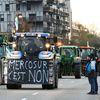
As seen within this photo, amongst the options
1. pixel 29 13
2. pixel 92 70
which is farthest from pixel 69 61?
Answer: pixel 29 13

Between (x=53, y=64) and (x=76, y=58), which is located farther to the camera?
(x=76, y=58)

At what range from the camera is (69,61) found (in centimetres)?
4806

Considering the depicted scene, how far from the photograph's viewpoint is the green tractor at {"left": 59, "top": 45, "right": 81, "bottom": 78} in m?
47.7

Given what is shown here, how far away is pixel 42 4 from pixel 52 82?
109m

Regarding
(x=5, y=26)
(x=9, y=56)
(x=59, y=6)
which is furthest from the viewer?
(x=59, y=6)

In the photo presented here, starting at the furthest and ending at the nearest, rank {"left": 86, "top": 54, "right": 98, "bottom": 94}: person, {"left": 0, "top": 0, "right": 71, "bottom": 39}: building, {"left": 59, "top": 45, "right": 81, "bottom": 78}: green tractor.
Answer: {"left": 0, "top": 0, "right": 71, "bottom": 39}: building → {"left": 59, "top": 45, "right": 81, "bottom": 78}: green tractor → {"left": 86, "top": 54, "right": 98, "bottom": 94}: person

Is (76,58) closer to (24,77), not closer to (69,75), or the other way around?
(69,75)

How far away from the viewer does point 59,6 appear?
157m

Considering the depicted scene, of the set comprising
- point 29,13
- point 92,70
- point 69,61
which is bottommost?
point 69,61

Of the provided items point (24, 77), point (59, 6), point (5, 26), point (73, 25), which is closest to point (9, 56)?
point (24, 77)

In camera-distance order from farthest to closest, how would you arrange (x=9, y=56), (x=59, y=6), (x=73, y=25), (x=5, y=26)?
(x=73, y=25) < (x=59, y=6) < (x=5, y=26) < (x=9, y=56)

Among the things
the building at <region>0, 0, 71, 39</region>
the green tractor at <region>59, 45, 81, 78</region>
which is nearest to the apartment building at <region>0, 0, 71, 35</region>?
the building at <region>0, 0, 71, 39</region>

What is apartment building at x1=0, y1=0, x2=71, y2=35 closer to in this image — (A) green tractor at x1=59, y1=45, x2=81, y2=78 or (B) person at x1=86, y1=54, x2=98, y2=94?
(A) green tractor at x1=59, y1=45, x2=81, y2=78

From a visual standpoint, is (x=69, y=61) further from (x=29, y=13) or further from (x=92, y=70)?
(x=29, y=13)
